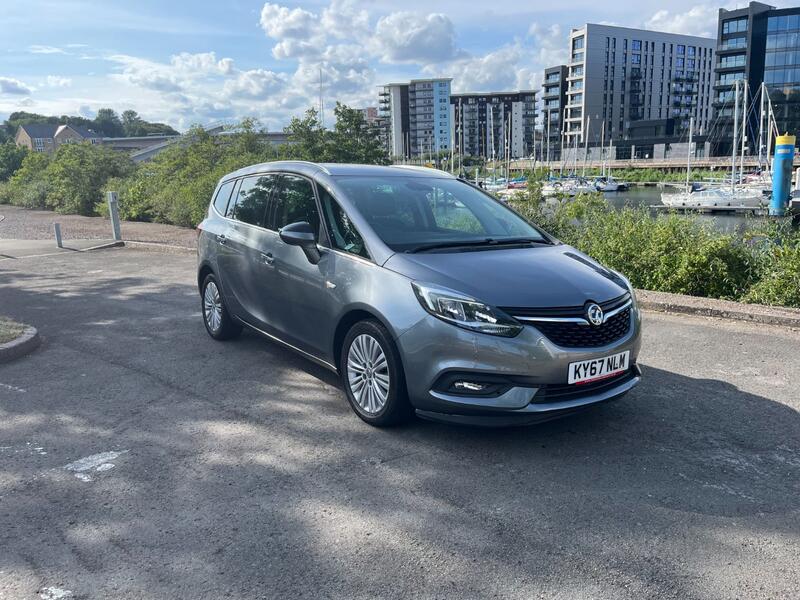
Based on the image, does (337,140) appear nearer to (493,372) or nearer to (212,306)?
(212,306)

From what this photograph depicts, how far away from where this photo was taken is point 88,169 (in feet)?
95.2

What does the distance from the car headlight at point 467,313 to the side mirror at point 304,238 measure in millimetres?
1228

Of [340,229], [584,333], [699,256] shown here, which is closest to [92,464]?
[340,229]

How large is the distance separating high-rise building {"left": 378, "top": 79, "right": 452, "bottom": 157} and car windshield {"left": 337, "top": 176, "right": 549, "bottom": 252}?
164006mm

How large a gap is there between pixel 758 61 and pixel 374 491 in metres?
109

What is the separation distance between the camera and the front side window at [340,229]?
189 inches

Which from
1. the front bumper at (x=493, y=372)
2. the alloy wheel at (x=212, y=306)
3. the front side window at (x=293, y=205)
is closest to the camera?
the front bumper at (x=493, y=372)

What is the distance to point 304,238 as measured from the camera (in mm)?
4938

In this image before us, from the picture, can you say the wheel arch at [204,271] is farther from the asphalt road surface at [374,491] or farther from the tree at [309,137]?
the tree at [309,137]

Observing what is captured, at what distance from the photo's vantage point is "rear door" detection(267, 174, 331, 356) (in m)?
5.02

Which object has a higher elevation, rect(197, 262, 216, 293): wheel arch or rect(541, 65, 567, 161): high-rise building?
rect(541, 65, 567, 161): high-rise building

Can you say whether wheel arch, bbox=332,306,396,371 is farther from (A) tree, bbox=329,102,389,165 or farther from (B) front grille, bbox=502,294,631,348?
(A) tree, bbox=329,102,389,165

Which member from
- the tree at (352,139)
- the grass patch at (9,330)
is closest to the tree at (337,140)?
the tree at (352,139)

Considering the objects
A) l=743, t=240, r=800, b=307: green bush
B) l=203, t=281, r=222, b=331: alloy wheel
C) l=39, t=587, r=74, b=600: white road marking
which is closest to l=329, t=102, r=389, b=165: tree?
l=743, t=240, r=800, b=307: green bush
